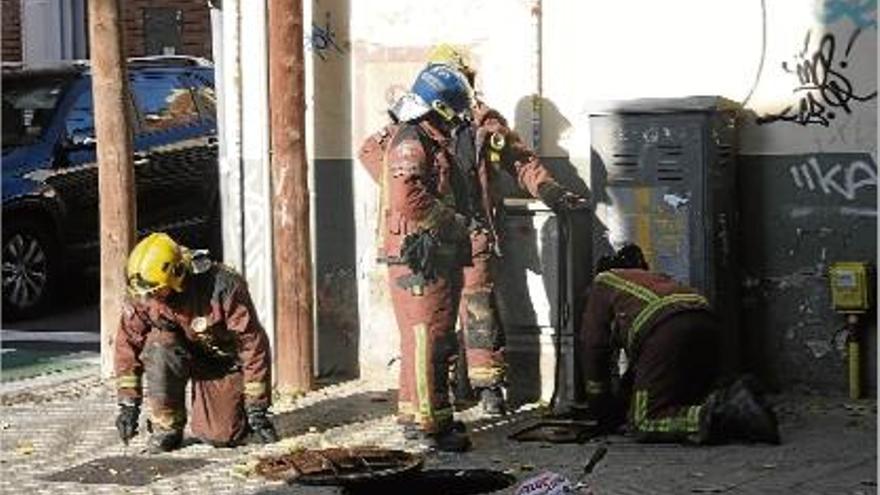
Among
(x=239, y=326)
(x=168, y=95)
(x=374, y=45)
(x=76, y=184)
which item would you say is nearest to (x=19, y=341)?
→ (x=76, y=184)

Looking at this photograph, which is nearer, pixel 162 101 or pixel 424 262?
pixel 424 262

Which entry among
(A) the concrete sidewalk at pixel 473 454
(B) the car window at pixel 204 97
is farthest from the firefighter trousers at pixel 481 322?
(B) the car window at pixel 204 97

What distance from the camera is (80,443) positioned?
9.94 m

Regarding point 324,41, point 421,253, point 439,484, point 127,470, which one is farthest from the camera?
point 324,41

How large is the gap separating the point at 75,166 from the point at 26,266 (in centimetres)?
91

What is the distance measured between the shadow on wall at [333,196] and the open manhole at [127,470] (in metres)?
→ 2.52

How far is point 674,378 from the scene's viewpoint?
927cm

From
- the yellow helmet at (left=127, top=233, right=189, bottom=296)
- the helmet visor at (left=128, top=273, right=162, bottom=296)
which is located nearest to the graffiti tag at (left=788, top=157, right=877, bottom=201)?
the yellow helmet at (left=127, top=233, right=189, bottom=296)

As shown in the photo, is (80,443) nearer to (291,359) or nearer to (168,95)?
(291,359)

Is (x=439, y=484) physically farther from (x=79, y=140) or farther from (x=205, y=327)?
(x=79, y=140)

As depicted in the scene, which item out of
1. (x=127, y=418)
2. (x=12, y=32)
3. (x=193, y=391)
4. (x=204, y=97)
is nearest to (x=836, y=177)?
(x=193, y=391)

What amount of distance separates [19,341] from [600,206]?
5585 mm

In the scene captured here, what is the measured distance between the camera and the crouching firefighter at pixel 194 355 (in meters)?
9.47

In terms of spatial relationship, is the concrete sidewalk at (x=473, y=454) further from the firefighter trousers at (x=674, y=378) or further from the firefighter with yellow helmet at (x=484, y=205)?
the firefighter with yellow helmet at (x=484, y=205)
